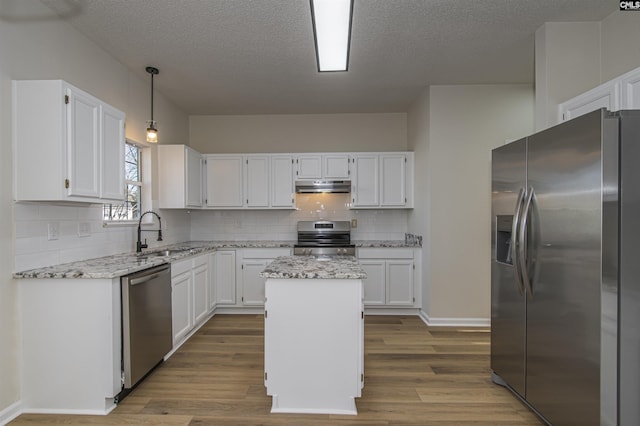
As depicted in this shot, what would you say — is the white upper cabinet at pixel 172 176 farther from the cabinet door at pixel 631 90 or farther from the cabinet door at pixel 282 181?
the cabinet door at pixel 631 90

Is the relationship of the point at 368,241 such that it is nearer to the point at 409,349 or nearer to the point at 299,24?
the point at 409,349

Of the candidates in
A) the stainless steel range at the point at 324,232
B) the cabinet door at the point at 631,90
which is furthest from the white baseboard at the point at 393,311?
the cabinet door at the point at 631,90

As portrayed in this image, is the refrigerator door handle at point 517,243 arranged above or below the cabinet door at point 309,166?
below

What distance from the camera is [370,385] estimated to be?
2.64 m

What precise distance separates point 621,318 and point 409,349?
1967 mm

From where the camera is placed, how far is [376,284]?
445cm

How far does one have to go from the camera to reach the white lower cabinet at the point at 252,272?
451 cm

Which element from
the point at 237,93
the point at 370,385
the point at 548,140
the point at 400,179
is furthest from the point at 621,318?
the point at 237,93

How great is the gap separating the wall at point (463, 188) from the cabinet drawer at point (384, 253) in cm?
45

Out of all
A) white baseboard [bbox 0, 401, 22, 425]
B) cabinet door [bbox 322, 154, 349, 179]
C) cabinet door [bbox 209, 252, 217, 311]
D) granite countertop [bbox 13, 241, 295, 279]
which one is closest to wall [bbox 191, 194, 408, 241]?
cabinet door [bbox 322, 154, 349, 179]

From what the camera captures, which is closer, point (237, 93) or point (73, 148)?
point (73, 148)

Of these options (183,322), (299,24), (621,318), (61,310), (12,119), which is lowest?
(183,322)

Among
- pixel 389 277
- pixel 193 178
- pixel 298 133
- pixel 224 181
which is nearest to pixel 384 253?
pixel 389 277

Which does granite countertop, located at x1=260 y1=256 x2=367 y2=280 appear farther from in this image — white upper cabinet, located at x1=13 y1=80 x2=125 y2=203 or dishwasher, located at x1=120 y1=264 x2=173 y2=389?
white upper cabinet, located at x1=13 y1=80 x2=125 y2=203
